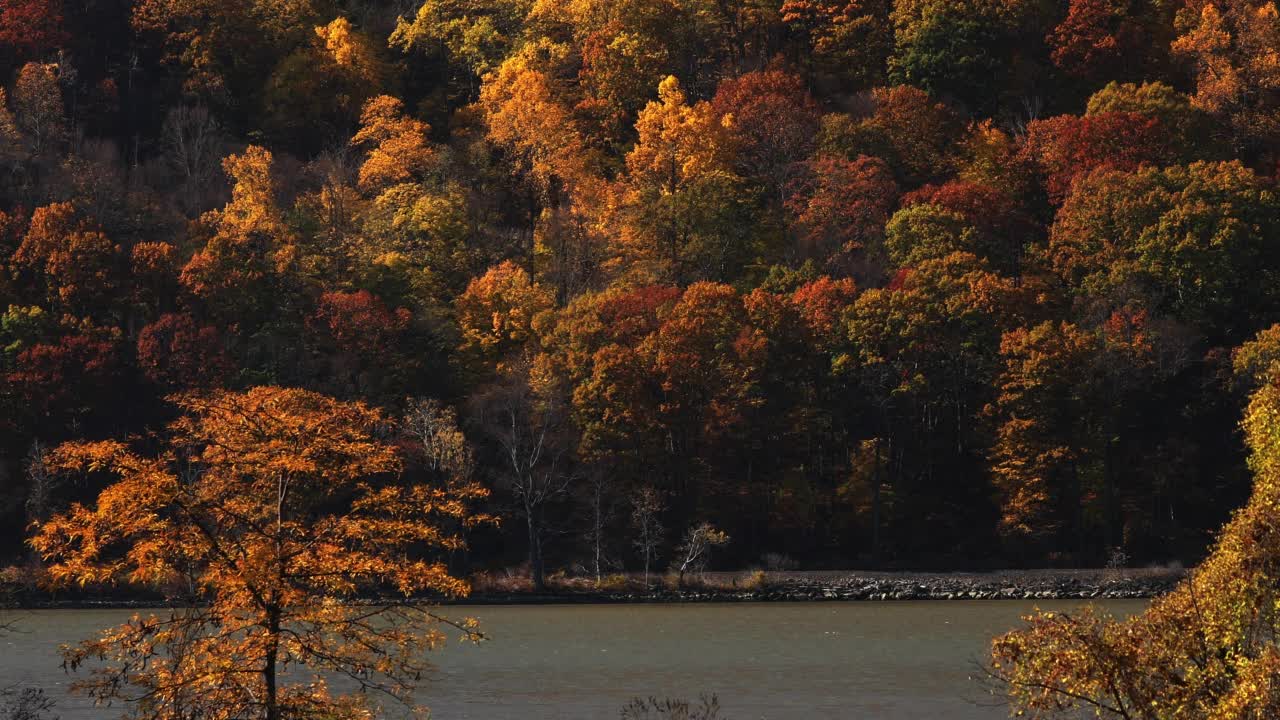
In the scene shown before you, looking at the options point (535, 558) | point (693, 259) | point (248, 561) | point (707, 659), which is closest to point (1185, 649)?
point (248, 561)

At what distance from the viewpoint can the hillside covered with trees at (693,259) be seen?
73.5 metres

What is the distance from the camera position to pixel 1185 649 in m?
20.6

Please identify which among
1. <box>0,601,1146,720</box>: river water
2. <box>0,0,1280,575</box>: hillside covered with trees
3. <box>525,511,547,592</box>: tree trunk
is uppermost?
<box>0,0,1280,575</box>: hillside covered with trees

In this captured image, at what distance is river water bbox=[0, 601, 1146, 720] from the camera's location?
125 ft

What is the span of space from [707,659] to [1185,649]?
2679 centimetres

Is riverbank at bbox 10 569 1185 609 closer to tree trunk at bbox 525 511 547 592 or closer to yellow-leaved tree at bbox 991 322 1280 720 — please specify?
tree trunk at bbox 525 511 547 592

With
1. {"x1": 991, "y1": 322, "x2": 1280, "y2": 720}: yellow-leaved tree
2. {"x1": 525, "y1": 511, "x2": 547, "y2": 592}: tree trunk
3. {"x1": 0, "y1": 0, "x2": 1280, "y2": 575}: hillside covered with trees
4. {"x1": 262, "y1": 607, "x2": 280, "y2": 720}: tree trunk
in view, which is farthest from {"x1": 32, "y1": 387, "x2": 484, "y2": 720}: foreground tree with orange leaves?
{"x1": 525, "y1": 511, "x2": 547, "y2": 592}: tree trunk

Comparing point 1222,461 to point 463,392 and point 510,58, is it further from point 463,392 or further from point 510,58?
point 510,58

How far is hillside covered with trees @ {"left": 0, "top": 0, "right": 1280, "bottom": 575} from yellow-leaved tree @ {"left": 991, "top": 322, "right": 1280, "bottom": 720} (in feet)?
156

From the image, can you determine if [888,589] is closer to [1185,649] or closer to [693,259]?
[693,259]

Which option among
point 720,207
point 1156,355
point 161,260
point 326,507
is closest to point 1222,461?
point 1156,355

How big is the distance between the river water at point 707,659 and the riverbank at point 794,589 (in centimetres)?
219

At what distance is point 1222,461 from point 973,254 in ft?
52.3

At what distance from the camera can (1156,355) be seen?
76125 millimetres
